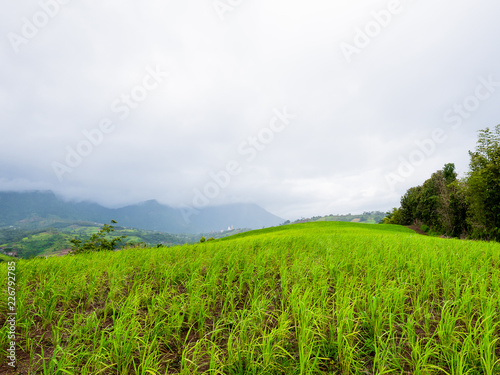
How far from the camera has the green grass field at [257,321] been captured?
2.68 m

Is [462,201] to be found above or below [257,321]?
above

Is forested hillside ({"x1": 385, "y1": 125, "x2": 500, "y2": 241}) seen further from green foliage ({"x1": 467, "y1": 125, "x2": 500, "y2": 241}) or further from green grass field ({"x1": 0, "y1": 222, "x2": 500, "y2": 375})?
green grass field ({"x1": 0, "y1": 222, "x2": 500, "y2": 375})

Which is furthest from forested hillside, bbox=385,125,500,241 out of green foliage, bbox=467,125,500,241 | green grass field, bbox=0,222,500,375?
green grass field, bbox=0,222,500,375

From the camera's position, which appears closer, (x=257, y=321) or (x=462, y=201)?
(x=257, y=321)

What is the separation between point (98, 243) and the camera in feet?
59.2

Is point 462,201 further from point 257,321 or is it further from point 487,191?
point 257,321

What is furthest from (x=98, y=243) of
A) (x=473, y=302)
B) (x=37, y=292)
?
(x=473, y=302)

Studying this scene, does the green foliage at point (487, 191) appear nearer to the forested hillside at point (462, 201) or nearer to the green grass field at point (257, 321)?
the forested hillside at point (462, 201)

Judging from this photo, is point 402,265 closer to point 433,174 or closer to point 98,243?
point 98,243

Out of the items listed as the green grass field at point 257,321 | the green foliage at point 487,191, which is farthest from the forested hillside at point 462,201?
the green grass field at point 257,321

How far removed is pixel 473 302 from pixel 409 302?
3.16 ft

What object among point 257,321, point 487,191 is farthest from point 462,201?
point 257,321

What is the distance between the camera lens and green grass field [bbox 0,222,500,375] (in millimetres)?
2684

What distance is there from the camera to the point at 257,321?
11.3 feet
